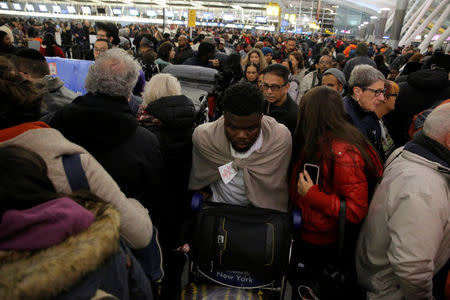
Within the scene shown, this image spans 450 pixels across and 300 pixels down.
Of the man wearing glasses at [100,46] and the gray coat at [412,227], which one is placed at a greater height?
the man wearing glasses at [100,46]

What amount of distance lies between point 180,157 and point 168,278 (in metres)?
1.08

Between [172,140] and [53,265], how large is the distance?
168 cm

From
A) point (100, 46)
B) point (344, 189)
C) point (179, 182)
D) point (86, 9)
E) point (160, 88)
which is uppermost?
point (86, 9)

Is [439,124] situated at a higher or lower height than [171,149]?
higher

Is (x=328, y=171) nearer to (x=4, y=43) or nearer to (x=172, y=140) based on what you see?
(x=172, y=140)

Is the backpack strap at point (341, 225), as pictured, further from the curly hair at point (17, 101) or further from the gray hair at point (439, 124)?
the curly hair at point (17, 101)

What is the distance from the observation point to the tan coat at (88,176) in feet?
3.92

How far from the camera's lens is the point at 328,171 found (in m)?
1.97

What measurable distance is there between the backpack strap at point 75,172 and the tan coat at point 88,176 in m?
0.01

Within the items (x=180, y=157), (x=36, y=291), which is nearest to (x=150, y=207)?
(x=180, y=157)

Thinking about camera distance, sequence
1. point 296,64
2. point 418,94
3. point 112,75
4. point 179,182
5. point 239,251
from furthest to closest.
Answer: point 296,64 → point 418,94 → point 179,182 → point 112,75 → point 239,251

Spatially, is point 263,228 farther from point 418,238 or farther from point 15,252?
point 15,252

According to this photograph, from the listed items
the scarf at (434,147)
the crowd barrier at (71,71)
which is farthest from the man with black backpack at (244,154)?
the crowd barrier at (71,71)

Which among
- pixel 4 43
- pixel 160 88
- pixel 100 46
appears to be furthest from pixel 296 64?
pixel 4 43
